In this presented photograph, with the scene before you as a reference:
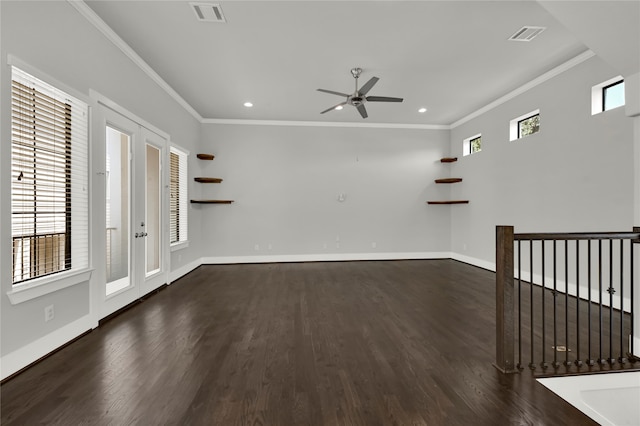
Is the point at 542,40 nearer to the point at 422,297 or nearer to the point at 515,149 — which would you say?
the point at 515,149

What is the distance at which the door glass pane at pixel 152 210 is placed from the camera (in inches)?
165

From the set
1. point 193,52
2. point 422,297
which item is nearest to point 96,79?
point 193,52

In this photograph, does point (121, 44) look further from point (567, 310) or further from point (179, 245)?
point (567, 310)

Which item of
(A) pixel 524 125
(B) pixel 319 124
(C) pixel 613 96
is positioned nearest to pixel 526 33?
(C) pixel 613 96

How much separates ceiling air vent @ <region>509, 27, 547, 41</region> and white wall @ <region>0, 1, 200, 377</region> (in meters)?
4.52

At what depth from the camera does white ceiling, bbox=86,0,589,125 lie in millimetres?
2910

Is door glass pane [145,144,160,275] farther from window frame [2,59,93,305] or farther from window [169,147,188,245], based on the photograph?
window frame [2,59,93,305]

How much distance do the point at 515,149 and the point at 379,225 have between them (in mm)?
3031

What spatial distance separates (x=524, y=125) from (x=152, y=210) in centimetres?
613

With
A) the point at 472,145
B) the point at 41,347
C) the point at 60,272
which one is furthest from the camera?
the point at 472,145

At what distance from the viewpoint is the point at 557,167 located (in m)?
4.17

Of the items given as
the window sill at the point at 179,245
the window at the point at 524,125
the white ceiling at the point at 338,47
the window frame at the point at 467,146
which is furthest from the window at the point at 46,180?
the window frame at the point at 467,146

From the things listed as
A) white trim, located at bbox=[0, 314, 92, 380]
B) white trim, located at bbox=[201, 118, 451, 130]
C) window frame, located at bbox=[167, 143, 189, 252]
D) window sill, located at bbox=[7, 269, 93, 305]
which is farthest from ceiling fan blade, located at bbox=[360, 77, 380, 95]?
white trim, located at bbox=[0, 314, 92, 380]

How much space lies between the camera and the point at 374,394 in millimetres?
1870
